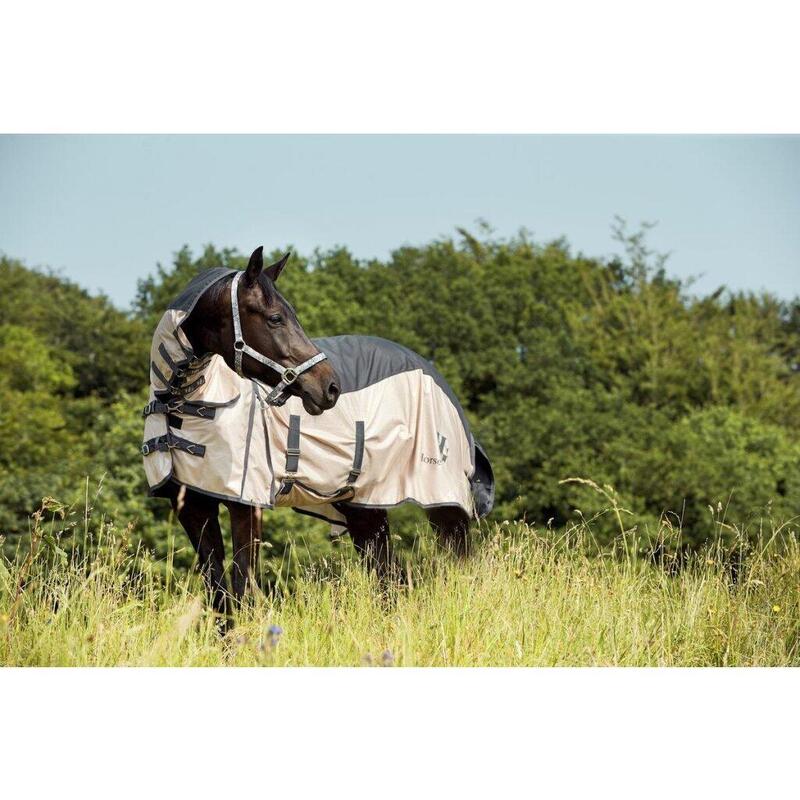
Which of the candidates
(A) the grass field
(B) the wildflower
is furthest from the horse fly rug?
(B) the wildflower

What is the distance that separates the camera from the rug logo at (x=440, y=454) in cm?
513

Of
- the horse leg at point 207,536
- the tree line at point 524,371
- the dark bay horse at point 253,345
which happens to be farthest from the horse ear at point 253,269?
the tree line at point 524,371

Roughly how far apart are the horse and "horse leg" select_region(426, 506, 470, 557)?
0.10 metres

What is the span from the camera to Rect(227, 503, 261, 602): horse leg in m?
4.41

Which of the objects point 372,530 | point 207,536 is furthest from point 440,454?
point 207,536

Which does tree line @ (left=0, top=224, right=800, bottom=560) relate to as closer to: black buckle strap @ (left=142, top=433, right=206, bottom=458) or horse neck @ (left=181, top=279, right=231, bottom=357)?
black buckle strap @ (left=142, top=433, right=206, bottom=458)

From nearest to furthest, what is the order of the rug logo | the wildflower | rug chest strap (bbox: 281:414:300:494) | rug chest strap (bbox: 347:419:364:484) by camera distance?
the wildflower, rug chest strap (bbox: 281:414:300:494), rug chest strap (bbox: 347:419:364:484), the rug logo

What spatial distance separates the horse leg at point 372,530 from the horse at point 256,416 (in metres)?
0.18

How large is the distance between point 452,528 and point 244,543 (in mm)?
1454

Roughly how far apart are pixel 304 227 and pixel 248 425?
36.6 ft

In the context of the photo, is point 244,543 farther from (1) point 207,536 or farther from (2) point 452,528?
(2) point 452,528

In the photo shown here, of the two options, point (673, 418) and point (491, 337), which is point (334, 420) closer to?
point (491, 337)

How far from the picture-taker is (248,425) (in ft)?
14.7

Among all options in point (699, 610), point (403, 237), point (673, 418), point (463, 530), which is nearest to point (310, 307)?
point (403, 237)
